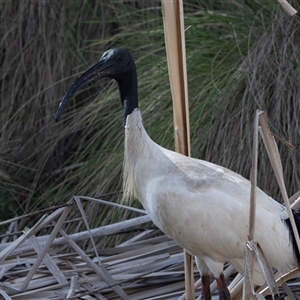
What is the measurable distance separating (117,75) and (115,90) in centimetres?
168

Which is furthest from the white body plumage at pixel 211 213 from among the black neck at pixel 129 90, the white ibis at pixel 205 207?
the black neck at pixel 129 90

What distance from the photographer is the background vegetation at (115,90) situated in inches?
186

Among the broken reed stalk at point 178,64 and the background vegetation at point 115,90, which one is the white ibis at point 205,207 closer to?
the broken reed stalk at point 178,64

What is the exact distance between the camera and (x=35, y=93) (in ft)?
19.6

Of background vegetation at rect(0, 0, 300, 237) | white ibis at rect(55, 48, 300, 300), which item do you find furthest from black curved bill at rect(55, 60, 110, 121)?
background vegetation at rect(0, 0, 300, 237)

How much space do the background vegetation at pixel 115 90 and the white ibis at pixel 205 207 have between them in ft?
3.61

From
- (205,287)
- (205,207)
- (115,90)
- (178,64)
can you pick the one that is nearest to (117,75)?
(178,64)

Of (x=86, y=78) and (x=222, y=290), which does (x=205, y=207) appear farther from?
(x=86, y=78)

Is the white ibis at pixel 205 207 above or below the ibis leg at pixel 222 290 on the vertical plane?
above

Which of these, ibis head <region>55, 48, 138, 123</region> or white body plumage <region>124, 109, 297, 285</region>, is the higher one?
ibis head <region>55, 48, 138, 123</region>

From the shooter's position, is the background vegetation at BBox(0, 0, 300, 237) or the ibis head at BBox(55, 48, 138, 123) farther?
the background vegetation at BBox(0, 0, 300, 237)

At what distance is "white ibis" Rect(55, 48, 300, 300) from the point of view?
3.34 metres

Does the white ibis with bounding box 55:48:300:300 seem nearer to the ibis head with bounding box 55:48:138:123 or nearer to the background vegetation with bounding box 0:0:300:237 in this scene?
the ibis head with bounding box 55:48:138:123

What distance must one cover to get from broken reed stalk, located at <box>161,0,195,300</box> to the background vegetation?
129 cm
